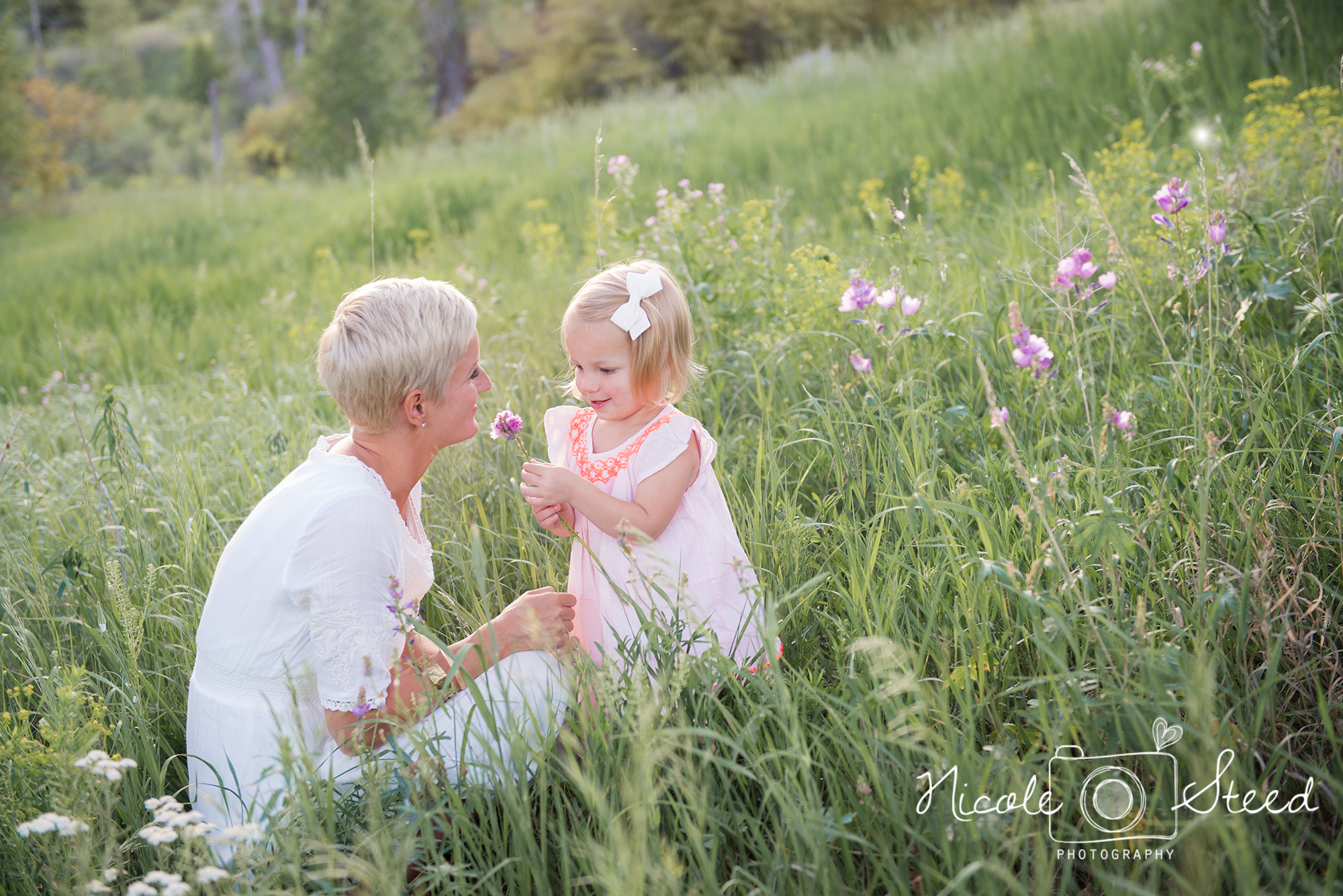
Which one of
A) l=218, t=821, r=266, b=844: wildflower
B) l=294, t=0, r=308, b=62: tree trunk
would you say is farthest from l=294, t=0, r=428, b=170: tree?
l=218, t=821, r=266, b=844: wildflower

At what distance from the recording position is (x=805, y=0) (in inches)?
802

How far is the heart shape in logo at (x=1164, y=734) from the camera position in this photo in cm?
143

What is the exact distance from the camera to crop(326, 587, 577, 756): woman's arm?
1.68m

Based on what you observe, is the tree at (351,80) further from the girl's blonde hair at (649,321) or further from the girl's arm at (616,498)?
the girl's arm at (616,498)

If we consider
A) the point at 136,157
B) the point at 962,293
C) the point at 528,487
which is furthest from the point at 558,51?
the point at 136,157

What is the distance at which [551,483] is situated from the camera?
203cm

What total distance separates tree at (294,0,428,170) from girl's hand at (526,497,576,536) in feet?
69.3

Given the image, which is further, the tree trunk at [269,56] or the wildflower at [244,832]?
the tree trunk at [269,56]

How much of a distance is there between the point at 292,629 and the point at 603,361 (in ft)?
3.26

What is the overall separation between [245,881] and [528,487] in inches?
38.6

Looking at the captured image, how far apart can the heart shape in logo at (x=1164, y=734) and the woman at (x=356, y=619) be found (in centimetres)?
113

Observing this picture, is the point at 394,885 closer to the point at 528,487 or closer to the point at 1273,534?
the point at 528,487

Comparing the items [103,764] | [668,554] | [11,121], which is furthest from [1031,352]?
[11,121]

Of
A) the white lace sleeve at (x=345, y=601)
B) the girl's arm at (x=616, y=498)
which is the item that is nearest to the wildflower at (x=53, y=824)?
the white lace sleeve at (x=345, y=601)
